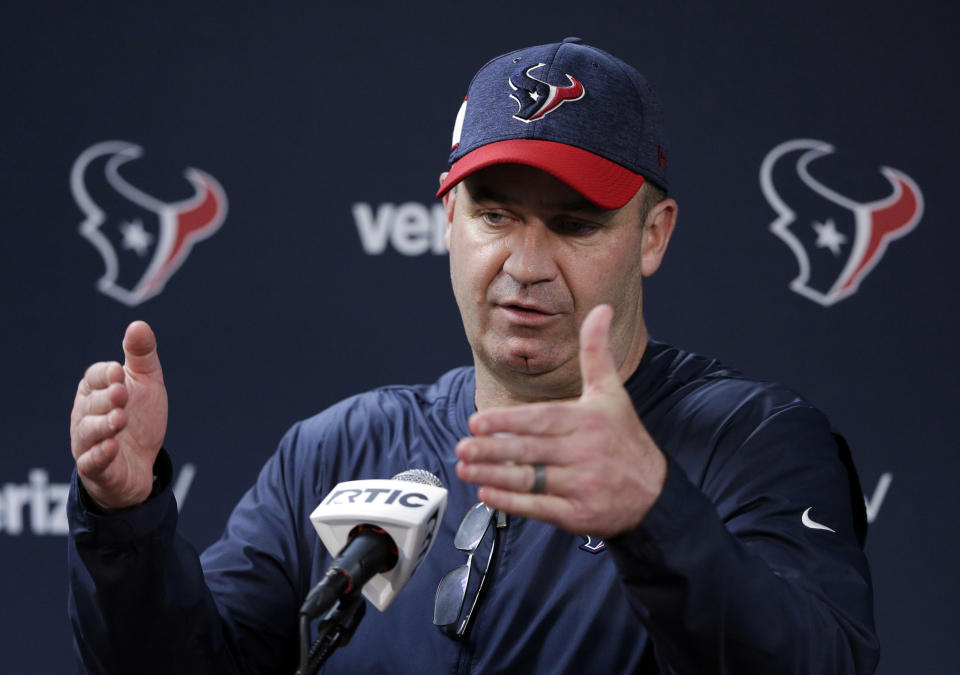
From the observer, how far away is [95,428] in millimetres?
1160

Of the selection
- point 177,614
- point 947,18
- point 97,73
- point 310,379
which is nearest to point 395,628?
point 177,614

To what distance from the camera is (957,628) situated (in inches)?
92.0

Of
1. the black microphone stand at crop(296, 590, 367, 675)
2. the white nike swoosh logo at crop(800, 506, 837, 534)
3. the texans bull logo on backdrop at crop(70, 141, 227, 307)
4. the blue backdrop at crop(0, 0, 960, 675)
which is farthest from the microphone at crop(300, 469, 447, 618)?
the texans bull logo on backdrop at crop(70, 141, 227, 307)

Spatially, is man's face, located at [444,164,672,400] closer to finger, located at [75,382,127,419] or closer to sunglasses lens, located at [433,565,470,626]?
sunglasses lens, located at [433,565,470,626]

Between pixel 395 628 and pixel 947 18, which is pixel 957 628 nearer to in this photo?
pixel 947 18

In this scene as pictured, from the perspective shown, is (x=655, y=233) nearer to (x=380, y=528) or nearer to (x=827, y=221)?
(x=380, y=528)

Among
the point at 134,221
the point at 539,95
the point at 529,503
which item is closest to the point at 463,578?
the point at 529,503

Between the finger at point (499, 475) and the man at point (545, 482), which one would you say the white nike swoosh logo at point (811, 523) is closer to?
the man at point (545, 482)

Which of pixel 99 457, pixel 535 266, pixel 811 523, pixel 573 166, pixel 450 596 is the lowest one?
pixel 450 596

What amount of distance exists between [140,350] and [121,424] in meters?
0.13

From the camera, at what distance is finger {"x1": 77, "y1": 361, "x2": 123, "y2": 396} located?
1166 mm

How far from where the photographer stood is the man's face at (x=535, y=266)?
57.1 inches

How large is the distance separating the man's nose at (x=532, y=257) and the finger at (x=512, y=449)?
508mm

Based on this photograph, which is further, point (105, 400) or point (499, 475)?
point (105, 400)
